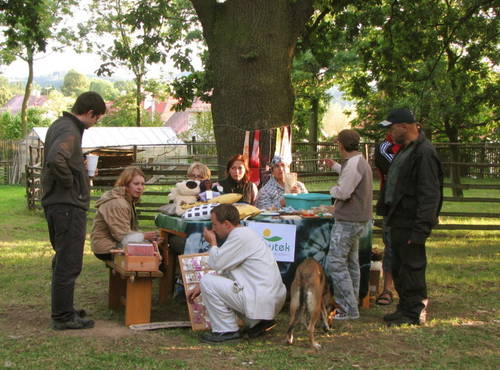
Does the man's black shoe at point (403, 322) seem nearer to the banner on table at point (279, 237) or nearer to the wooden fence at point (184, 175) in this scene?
the banner on table at point (279, 237)

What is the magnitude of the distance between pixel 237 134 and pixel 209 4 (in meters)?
1.87

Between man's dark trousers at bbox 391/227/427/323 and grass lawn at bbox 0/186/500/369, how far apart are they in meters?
0.21

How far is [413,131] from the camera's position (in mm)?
6105

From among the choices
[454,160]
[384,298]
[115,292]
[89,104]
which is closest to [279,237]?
[384,298]

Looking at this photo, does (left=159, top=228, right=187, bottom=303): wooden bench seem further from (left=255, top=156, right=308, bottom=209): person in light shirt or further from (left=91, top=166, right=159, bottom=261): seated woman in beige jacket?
(left=255, top=156, right=308, bottom=209): person in light shirt

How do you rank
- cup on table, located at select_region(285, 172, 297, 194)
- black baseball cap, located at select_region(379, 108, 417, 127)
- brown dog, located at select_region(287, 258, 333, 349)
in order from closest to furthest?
brown dog, located at select_region(287, 258, 333, 349), black baseball cap, located at select_region(379, 108, 417, 127), cup on table, located at select_region(285, 172, 297, 194)

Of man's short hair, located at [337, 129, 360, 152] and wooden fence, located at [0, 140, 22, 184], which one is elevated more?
man's short hair, located at [337, 129, 360, 152]

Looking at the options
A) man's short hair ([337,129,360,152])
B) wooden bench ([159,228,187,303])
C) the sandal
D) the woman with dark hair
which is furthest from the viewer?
the woman with dark hair

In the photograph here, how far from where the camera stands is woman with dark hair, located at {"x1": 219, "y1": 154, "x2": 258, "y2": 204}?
7.62 metres

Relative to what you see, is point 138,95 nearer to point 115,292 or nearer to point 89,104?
point 115,292

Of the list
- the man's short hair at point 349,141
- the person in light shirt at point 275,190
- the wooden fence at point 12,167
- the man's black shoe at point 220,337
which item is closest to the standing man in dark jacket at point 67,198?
the man's black shoe at point 220,337

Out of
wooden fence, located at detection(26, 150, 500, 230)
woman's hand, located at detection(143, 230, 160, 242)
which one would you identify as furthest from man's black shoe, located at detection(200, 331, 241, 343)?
wooden fence, located at detection(26, 150, 500, 230)

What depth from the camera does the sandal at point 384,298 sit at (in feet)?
23.8

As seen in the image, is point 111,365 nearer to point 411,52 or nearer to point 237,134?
point 237,134
